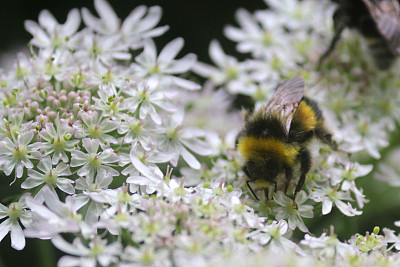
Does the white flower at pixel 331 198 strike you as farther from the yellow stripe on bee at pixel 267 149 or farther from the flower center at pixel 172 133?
the flower center at pixel 172 133

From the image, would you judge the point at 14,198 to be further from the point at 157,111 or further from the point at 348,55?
the point at 348,55

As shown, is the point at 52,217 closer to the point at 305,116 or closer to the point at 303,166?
the point at 303,166

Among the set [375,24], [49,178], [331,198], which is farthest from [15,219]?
[375,24]

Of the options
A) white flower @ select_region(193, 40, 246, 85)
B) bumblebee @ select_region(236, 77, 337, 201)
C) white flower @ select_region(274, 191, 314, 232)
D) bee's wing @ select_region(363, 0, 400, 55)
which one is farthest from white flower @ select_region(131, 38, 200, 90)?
bee's wing @ select_region(363, 0, 400, 55)

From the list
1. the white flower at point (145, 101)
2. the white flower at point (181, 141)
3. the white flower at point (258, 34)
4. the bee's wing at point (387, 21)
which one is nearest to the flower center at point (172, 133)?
the white flower at point (181, 141)

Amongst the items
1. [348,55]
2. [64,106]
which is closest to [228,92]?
[348,55]
